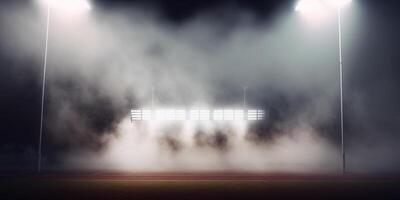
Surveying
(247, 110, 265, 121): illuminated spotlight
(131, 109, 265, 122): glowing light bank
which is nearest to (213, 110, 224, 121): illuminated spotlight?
(131, 109, 265, 122): glowing light bank

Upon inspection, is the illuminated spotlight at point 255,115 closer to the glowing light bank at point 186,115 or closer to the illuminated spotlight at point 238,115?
the illuminated spotlight at point 238,115

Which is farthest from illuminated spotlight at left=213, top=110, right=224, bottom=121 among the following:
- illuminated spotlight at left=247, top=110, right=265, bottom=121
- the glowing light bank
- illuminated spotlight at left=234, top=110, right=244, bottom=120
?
illuminated spotlight at left=247, top=110, right=265, bottom=121

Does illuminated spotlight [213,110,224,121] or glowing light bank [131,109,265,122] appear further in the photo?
illuminated spotlight [213,110,224,121]

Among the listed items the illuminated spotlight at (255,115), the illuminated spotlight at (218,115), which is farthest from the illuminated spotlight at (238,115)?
the illuminated spotlight at (218,115)

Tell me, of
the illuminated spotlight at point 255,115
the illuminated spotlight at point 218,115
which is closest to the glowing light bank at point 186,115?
the illuminated spotlight at point 218,115

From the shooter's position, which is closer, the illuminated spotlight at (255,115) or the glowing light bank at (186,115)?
the glowing light bank at (186,115)

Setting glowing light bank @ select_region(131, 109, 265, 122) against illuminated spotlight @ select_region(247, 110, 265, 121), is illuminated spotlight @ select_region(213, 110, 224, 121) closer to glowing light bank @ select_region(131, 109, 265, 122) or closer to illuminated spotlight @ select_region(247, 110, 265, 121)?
glowing light bank @ select_region(131, 109, 265, 122)

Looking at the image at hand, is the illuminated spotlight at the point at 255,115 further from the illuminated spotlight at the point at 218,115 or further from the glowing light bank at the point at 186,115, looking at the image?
the illuminated spotlight at the point at 218,115

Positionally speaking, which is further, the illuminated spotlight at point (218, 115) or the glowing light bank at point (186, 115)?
the illuminated spotlight at point (218, 115)

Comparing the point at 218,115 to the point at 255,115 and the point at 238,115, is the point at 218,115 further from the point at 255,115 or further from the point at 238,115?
the point at 255,115

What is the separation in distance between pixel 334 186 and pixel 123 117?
1568 cm

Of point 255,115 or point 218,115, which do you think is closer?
point 218,115

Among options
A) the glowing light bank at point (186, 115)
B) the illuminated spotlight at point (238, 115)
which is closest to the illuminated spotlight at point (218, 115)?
the glowing light bank at point (186, 115)

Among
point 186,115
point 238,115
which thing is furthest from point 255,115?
point 186,115
